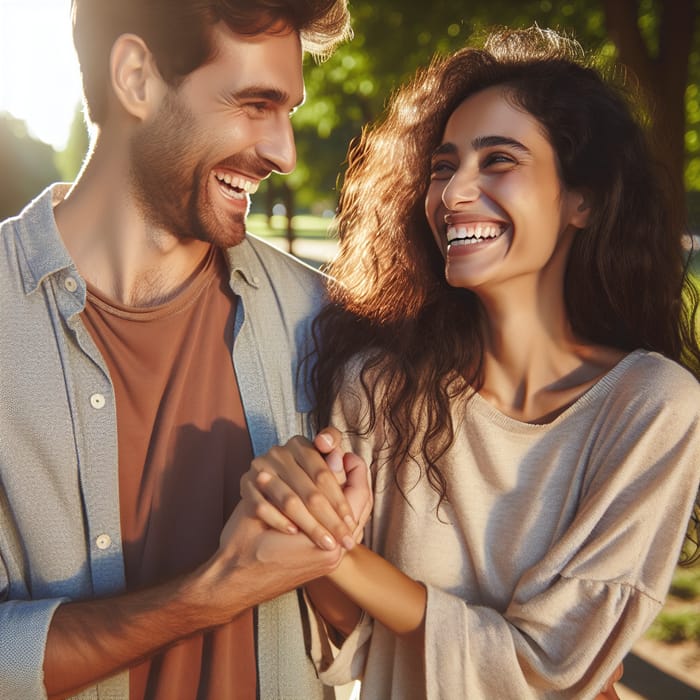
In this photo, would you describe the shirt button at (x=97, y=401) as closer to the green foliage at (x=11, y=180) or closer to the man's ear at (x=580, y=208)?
the man's ear at (x=580, y=208)

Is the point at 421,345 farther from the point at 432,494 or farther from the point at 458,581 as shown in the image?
the point at 458,581

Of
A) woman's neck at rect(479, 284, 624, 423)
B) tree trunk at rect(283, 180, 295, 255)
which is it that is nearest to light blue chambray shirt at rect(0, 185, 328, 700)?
woman's neck at rect(479, 284, 624, 423)

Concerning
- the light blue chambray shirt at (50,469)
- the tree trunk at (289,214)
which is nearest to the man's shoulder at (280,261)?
the light blue chambray shirt at (50,469)

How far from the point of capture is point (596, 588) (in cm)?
239

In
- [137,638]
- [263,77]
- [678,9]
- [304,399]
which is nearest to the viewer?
[137,638]

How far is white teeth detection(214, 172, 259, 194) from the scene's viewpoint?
104 inches

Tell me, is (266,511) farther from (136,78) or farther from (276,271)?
(136,78)

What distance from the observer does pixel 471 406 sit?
277cm

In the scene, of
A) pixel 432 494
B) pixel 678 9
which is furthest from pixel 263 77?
pixel 678 9

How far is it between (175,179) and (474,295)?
1.05 metres

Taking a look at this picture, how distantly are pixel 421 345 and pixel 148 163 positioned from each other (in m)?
1.00

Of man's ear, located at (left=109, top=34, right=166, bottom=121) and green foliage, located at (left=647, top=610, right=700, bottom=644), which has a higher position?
man's ear, located at (left=109, top=34, right=166, bottom=121)

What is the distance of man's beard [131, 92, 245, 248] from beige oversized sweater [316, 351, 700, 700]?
0.64 m

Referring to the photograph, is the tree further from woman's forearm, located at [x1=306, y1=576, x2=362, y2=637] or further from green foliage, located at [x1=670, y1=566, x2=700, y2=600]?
green foliage, located at [x1=670, y1=566, x2=700, y2=600]
